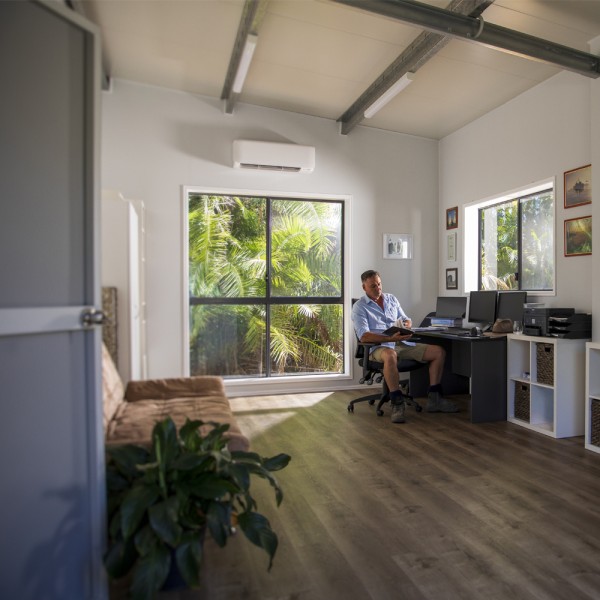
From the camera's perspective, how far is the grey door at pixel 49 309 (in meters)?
1.41

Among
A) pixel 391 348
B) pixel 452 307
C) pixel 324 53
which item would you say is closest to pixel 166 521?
pixel 391 348

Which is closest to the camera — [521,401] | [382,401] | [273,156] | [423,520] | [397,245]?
[423,520]

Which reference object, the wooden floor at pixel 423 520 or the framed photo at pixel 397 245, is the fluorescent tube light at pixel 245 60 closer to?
the framed photo at pixel 397 245

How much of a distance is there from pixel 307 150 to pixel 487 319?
2.56 m

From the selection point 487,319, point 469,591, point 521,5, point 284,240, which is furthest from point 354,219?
point 469,591

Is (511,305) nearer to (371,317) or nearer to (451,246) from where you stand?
(371,317)

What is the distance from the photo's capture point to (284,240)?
5586mm

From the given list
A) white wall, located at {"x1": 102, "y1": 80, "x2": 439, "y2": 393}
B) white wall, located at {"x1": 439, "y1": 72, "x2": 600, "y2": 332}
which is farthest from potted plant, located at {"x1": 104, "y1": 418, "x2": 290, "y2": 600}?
white wall, located at {"x1": 102, "y1": 80, "x2": 439, "y2": 393}

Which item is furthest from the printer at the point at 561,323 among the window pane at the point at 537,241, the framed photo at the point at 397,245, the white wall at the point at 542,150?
the framed photo at the point at 397,245

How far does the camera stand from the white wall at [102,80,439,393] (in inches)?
194

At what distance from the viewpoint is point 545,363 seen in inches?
149

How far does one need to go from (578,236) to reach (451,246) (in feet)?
6.01

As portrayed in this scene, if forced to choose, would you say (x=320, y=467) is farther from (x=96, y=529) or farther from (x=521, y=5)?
(x=521, y=5)

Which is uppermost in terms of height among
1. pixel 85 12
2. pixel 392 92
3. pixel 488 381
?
pixel 85 12
